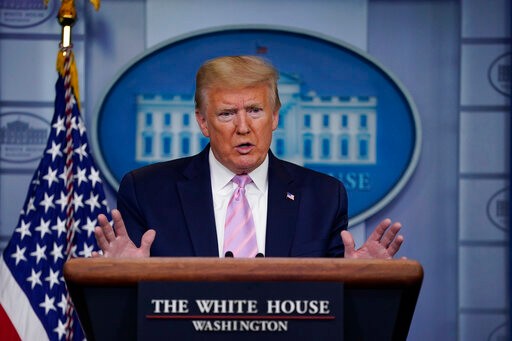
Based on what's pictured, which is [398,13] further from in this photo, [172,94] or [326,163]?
[172,94]

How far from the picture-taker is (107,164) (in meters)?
3.49

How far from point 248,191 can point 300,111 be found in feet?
4.76

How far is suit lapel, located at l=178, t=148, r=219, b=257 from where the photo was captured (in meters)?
1.97

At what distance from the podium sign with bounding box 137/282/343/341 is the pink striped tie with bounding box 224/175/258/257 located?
0.65 meters

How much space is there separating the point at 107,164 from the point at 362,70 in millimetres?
1127

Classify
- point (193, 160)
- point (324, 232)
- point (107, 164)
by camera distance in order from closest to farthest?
point (324, 232) < point (193, 160) < point (107, 164)

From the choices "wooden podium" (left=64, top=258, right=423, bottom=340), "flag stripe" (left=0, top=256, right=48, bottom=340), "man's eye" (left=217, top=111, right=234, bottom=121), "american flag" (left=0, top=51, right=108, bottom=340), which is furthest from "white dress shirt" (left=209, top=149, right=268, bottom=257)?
"flag stripe" (left=0, top=256, right=48, bottom=340)

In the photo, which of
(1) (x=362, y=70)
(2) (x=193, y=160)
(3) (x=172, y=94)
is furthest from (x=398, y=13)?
(2) (x=193, y=160)

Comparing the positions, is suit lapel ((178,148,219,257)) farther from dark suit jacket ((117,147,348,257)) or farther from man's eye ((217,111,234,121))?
man's eye ((217,111,234,121))

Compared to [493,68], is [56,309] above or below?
below

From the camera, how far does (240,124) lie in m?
2.08

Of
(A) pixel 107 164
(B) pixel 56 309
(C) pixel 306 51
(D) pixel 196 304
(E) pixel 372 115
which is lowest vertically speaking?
(B) pixel 56 309

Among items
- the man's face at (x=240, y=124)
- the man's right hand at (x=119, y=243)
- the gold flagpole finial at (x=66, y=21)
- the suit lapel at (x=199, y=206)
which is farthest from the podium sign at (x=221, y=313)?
the gold flagpole finial at (x=66, y=21)

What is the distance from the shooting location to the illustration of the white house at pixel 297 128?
354 centimetres
